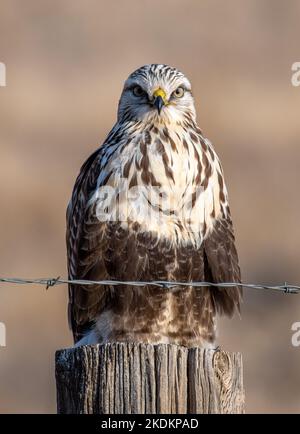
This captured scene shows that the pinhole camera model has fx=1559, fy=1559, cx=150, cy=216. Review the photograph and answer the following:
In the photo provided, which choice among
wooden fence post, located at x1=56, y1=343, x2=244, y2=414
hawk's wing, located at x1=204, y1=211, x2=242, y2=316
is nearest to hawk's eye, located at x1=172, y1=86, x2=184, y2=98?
hawk's wing, located at x1=204, y1=211, x2=242, y2=316

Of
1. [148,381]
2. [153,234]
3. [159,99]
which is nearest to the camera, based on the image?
[148,381]

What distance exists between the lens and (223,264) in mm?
7961

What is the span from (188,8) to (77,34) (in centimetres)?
175

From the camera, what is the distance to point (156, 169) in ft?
25.9

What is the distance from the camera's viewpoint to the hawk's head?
8195 millimetres

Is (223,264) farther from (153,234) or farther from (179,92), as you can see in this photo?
(179,92)

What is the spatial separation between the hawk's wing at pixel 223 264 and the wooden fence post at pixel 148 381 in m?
1.87

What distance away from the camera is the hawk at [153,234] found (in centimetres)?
781

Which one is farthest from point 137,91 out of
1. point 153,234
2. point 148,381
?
point 148,381

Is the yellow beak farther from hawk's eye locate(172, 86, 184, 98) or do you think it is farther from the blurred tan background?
the blurred tan background

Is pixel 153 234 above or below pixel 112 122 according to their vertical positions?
below

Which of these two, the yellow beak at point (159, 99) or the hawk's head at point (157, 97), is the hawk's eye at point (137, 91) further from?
the yellow beak at point (159, 99)

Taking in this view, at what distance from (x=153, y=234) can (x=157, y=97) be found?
2.67ft
